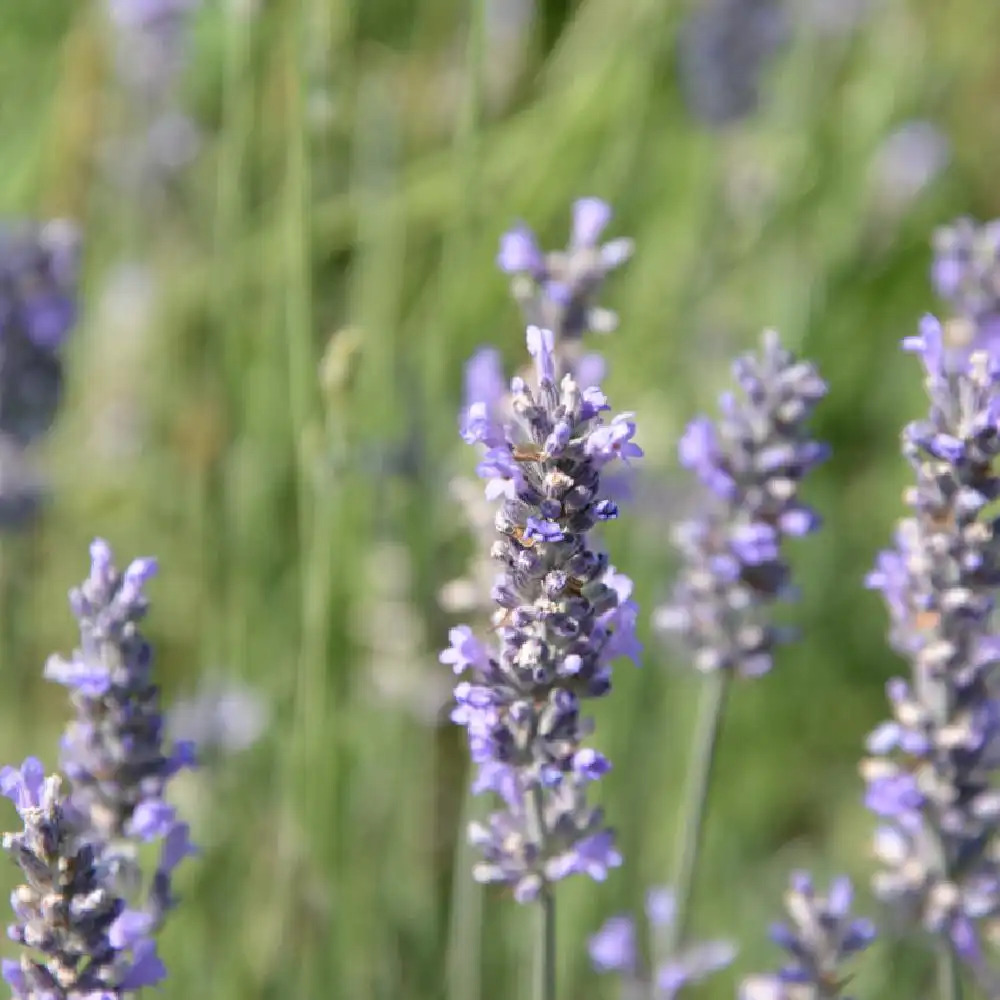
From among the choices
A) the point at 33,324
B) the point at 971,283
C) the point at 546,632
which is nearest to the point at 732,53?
the point at 971,283

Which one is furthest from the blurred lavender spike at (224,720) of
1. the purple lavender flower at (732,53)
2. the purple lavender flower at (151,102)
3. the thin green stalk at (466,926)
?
the purple lavender flower at (732,53)

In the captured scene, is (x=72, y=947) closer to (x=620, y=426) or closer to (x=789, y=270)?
(x=620, y=426)

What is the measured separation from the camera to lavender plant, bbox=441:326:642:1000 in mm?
1552

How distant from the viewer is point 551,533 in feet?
Answer: 4.87

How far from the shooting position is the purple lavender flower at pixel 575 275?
2184 mm

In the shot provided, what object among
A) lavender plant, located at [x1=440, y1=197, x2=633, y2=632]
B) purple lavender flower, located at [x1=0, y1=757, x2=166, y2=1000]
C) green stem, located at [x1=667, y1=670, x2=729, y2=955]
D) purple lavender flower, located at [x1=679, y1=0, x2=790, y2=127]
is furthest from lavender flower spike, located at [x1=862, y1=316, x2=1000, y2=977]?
purple lavender flower, located at [x1=679, y1=0, x2=790, y2=127]

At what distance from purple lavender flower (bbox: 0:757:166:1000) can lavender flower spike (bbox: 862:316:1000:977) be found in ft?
3.28

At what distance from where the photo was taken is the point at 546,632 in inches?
63.2

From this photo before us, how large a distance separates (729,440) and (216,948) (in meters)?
1.75

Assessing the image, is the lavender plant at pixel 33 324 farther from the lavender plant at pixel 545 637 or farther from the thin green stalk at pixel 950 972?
the thin green stalk at pixel 950 972

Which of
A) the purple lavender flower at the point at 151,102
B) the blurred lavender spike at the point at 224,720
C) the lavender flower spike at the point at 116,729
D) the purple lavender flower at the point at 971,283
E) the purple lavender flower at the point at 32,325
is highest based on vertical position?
the purple lavender flower at the point at 151,102

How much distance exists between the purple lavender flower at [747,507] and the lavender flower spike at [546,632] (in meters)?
0.44

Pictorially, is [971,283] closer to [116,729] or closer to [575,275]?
[575,275]

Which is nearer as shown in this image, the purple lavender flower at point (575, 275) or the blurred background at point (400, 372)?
the purple lavender flower at point (575, 275)
